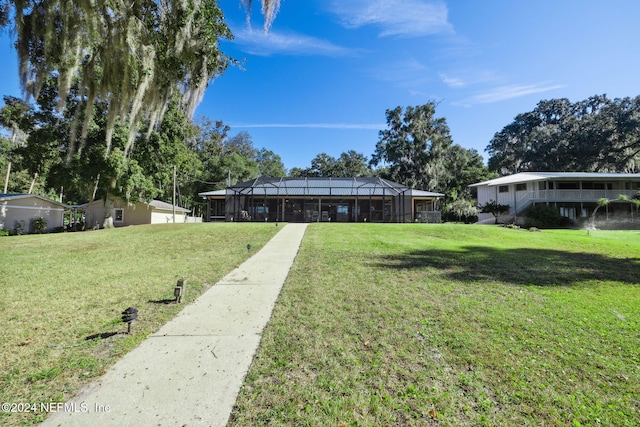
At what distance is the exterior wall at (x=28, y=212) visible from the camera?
20.2 meters

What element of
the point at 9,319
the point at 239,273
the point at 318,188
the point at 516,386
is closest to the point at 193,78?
the point at 239,273

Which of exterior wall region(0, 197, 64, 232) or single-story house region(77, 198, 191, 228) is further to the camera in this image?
single-story house region(77, 198, 191, 228)

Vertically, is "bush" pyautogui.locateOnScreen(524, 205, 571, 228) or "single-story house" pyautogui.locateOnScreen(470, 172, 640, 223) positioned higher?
"single-story house" pyautogui.locateOnScreen(470, 172, 640, 223)

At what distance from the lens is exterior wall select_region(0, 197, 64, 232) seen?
20.2 meters

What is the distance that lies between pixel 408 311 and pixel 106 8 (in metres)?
5.90

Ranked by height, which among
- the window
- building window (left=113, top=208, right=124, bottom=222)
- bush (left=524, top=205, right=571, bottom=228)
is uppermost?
the window

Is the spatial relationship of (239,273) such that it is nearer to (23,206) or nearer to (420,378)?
→ (420,378)

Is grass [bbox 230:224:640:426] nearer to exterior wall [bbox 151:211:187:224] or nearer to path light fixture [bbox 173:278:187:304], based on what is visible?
path light fixture [bbox 173:278:187:304]

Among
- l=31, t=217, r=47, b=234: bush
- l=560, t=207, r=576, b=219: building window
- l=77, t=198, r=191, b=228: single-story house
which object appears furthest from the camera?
l=77, t=198, r=191, b=228: single-story house

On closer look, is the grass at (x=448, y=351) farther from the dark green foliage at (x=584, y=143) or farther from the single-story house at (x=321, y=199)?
the dark green foliage at (x=584, y=143)

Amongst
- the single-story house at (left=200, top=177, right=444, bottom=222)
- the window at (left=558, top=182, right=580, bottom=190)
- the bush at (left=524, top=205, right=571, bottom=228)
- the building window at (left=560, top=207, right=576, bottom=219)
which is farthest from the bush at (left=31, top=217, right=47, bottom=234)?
the window at (left=558, top=182, right=580, bottom=190)

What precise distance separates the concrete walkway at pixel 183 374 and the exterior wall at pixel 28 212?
980 inches

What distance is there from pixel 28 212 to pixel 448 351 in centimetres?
2931

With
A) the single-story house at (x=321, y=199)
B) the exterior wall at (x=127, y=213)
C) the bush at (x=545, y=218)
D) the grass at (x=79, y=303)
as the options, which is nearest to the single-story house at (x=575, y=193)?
the bush at (x=545, y=218)
